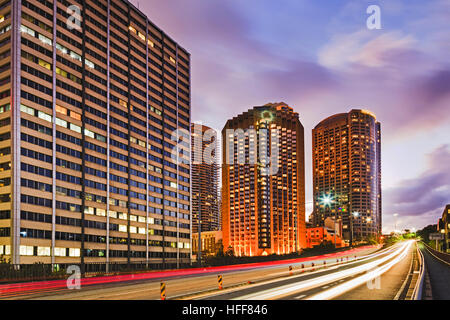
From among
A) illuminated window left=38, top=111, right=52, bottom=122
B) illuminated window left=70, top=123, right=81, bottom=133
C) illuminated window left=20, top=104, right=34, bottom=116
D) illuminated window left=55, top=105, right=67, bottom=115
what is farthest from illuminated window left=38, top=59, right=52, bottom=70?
illuminated window left=70, top=123, right=81, bottom=133

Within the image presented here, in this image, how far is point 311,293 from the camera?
22969mm

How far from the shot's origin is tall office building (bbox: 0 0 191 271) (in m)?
76.6

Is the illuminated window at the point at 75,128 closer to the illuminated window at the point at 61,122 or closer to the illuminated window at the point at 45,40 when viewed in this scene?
the illuminated window at the point at 61,122

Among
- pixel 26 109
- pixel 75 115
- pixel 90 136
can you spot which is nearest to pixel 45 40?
pixel 26 109

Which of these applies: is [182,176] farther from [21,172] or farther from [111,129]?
[21,172]

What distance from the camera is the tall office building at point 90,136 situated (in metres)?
76.6

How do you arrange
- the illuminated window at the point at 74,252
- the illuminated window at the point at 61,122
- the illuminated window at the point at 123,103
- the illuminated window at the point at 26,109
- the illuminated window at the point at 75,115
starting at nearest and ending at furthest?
1. the illuminated window at the point at 26,109
2. the illuminated window at the point at 61,122
3. the illuminated window at the point at 74,252
4. the illuminated window at the point at 75,115
5. the illuminated window at the point at 123,103

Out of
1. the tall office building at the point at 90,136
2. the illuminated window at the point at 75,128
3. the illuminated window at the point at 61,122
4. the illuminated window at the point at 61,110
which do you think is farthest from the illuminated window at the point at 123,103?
the illuminated window at the point at 61,122

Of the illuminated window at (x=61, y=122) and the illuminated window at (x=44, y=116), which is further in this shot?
the illuminated window at (x=61, y=122)

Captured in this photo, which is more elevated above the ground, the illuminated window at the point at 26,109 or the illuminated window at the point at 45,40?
the illuminated window at the point at 45,40

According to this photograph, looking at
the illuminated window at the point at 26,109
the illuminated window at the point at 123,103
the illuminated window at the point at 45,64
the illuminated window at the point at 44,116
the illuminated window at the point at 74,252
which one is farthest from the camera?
the illuminated window at the point at 123,103

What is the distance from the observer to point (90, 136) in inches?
3743

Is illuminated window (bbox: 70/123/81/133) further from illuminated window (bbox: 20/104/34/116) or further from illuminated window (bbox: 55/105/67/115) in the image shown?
illuminated window (bbox: 20/104/34/116)

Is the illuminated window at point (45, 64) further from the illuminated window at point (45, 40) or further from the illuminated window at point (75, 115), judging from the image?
the illuminated window at point (75, 115)
